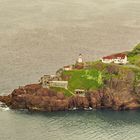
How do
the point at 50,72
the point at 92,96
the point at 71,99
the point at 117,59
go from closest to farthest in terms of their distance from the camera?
the point at 71,99, the point at 92,96, the point at 117,59, the point at 50,72

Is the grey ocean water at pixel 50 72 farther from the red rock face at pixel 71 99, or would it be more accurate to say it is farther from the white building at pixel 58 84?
the white building at pixel 58 84

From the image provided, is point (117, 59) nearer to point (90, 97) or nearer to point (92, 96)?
point (92, 96)

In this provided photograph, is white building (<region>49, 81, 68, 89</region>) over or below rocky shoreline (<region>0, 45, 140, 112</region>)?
over

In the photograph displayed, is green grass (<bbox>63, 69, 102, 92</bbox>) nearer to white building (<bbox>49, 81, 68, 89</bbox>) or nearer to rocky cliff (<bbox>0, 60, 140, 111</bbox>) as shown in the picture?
white building (<bbox>49, 81, 68, 89</bbox>)

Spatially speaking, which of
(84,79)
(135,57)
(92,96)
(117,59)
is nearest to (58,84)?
(84,79)

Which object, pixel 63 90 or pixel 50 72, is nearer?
pixel 63 90

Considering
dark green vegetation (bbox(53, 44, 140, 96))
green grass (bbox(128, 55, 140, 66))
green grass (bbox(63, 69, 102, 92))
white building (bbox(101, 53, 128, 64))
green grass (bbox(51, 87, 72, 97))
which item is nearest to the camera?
green grass (bbox(51, 87, 72, 97))

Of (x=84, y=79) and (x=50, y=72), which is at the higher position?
(x=50, y=72)

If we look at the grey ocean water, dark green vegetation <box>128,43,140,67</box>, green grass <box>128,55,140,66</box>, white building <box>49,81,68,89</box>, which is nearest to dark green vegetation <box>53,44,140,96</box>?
green grass <box>128,55,140,66</box>

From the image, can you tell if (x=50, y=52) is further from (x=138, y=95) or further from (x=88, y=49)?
(x=138, y=95)
